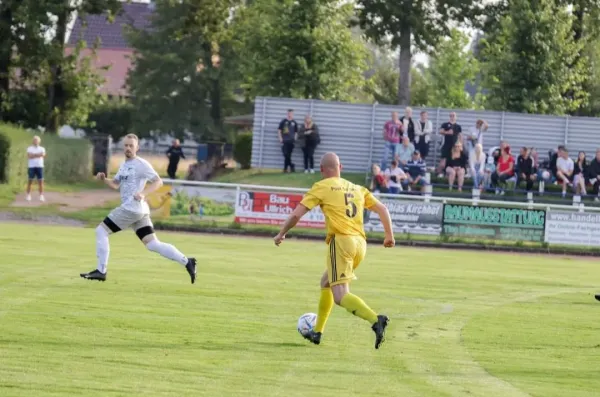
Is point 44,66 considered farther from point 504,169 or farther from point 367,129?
point 504,169

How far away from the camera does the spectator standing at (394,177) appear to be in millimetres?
35344

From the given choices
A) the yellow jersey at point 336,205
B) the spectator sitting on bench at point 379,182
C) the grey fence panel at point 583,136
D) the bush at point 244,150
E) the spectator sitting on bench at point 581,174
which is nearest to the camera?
the yellow jersey at point 336,205

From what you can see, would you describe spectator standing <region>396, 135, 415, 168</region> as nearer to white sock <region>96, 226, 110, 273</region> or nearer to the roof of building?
white sock <region>96, 226, 110, 273</region>

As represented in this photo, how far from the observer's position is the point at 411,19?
56.6m

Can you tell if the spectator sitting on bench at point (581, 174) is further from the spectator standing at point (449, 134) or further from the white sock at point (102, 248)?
the white sock at point (102, 248)

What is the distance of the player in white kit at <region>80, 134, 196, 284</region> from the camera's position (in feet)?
54.3

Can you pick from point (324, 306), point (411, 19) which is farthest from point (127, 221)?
point (411, 19)

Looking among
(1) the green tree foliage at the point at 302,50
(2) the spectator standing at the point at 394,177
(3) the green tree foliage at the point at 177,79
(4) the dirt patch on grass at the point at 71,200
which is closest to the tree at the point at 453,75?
(3) the green tree foliage at the point at 177,79

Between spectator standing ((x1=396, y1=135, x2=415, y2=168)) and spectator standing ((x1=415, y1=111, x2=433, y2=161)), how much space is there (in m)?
0.45

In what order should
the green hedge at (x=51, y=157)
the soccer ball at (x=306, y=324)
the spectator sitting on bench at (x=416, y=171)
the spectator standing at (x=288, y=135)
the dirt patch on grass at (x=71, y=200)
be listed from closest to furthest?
the soccer ball at (x=306, y=324) → the dirt patch on grass at (x=71, y=200) → the spectator sitting on bench at (x=416, y=171) → the green hedge at (x=51, y=157) → the spectator standing at (x=288, y=135)

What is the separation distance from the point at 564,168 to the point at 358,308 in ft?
89.0

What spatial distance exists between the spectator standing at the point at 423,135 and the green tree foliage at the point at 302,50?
11161 mm

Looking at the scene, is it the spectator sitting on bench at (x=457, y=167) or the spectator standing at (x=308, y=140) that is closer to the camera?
the spectator sitting on bench at (x=457, y=167)

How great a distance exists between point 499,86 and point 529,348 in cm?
3554
